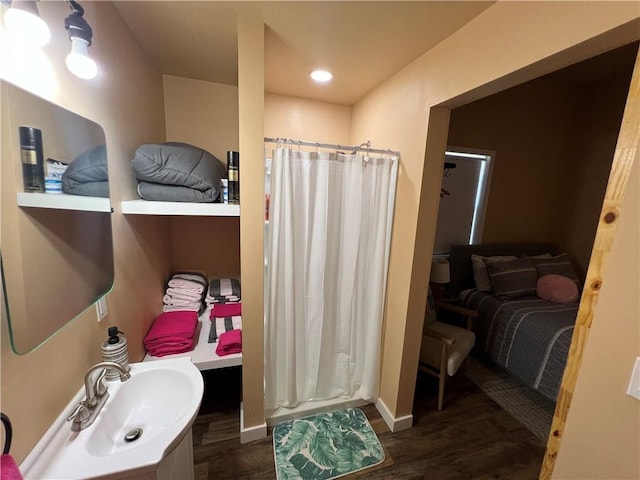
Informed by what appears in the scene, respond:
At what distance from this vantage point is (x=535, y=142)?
3.01 meters

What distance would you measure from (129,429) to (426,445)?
174 cm

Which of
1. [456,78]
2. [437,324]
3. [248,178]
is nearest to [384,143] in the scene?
[456,78]

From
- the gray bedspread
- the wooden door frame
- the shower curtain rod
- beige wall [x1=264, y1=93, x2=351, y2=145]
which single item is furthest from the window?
the wooden door frame

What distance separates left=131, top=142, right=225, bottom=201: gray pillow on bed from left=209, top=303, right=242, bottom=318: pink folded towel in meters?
0.97

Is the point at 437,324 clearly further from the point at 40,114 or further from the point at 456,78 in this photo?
the point at 40,114

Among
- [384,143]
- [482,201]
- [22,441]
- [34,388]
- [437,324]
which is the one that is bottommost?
[437,324]

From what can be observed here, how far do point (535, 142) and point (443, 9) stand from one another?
271cm

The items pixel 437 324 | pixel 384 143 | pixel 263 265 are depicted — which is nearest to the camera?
pixel 263 265

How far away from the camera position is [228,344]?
167 cm

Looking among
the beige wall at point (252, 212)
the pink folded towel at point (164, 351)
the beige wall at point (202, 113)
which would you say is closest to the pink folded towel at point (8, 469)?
the beige wall at point (252, 212)

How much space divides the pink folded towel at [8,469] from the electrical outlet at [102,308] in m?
0.57

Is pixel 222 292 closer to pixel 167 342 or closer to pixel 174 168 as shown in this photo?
pixel 167 342

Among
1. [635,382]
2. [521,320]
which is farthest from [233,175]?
[521,320]

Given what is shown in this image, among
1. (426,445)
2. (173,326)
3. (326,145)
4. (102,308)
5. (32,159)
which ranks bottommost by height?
(426,445)
